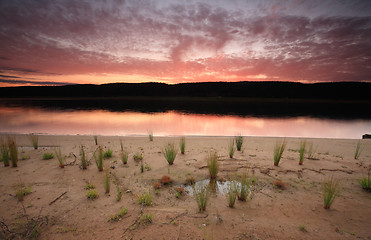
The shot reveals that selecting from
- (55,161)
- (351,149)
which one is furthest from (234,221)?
(351,149)

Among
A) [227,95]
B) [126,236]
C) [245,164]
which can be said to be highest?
[227,95]

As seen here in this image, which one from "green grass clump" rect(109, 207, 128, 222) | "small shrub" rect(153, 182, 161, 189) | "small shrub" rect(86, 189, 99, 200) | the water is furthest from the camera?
the water

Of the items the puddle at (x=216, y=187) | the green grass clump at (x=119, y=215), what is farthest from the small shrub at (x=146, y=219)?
the puddle at (x=216, y=187)

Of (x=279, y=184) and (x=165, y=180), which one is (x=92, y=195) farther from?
(x=279, y=184)

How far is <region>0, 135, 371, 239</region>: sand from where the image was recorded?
2992mm

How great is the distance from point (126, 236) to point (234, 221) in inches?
75.3

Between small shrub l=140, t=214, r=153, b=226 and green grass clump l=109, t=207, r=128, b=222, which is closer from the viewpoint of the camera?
small shrub l=140, t=214, r=153, b=226

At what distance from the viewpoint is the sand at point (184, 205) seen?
2.99 metres

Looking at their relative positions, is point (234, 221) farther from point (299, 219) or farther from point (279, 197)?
point (279, 197)

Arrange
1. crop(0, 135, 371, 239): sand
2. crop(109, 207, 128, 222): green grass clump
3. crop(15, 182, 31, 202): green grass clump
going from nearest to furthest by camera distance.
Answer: crop(0, 135, 371, 239): sand < crop(109, 207, 128, 222): green grass clump < crop(15, 182, 31, 202): green grass clump

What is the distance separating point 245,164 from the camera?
5.90 meters

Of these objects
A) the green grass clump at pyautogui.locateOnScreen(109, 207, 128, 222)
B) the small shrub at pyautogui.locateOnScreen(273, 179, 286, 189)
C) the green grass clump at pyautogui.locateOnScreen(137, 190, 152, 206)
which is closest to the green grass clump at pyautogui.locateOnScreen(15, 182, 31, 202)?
the green grass clump at pyautogui.locateOnScreen(109, 207, 128, 222)

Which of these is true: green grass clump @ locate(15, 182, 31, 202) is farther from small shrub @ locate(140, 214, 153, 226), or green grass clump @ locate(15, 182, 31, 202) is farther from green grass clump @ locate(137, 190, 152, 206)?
small shrub @ locate(140, 214, 153, 226)

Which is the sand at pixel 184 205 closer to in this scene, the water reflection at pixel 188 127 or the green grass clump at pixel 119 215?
the green grass clump at pixel 119 215
